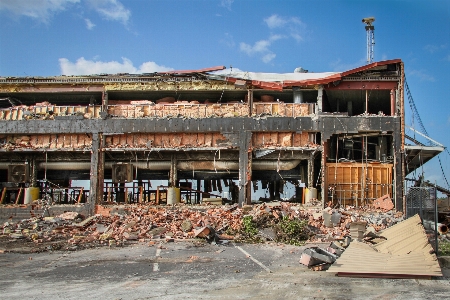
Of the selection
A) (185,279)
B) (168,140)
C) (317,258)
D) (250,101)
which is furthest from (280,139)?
(185,279)

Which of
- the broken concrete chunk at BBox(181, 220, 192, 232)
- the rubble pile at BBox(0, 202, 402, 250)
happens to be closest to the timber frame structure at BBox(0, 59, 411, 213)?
the rubble pile at BBox(0, 202, 402, 250)

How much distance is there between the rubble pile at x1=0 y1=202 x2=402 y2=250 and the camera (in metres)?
17.2

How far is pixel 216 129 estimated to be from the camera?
23359 mm

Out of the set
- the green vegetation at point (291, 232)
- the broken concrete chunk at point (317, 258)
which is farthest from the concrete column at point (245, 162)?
the broken concrete chunk at point (317, 258)

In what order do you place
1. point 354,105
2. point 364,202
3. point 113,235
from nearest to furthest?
1. point 113,235
2. point 364,202
3. point 354,105

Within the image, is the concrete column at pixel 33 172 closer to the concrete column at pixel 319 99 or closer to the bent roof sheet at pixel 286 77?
the bent roof sheet at pixel 286 77

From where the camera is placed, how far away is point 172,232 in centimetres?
1834

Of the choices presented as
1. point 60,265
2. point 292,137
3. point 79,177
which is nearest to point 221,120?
point 292,137

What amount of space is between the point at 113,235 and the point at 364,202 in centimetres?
1238

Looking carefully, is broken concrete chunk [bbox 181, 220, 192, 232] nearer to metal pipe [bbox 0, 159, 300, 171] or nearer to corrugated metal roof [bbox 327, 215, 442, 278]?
metal pipe [bbox 0, 159, 300, 171]

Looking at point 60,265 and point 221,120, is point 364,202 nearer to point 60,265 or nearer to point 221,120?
point 221,120

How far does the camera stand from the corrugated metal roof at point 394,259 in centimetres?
977

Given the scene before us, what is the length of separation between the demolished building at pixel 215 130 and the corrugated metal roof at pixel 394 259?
11343 millimetres

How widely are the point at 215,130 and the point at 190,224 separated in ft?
20.7
